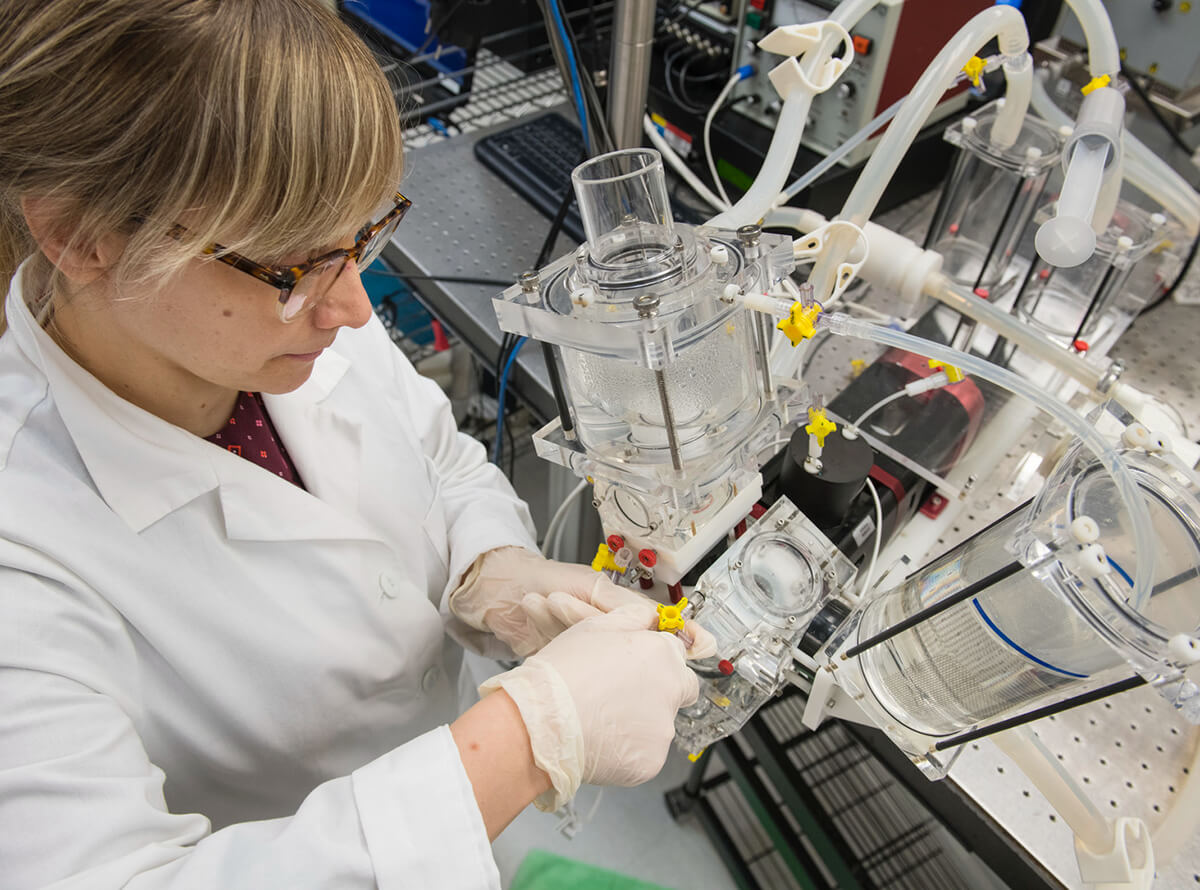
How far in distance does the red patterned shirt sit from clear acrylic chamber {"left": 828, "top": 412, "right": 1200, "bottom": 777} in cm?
73

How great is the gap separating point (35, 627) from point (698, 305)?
68 centimetres

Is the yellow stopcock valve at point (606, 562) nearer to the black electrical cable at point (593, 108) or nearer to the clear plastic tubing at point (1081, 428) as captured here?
the clear plastic tubing at point (1081, 428)

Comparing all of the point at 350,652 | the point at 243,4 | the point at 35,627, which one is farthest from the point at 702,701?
the point at 243,4

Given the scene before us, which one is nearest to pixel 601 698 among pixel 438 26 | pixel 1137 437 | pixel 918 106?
pixel 1137 437

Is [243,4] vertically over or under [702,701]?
over

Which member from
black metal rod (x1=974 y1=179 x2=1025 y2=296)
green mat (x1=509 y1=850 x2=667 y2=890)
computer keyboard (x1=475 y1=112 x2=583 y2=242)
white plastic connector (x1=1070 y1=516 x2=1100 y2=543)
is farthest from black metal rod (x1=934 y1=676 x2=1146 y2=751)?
computer keyboard (x1=475 y1=112 x2=583 y2=242)

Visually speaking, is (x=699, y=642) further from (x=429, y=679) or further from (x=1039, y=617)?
(x=429, y=679)

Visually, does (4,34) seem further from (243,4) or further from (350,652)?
(350,652)

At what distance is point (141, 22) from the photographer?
0.55m

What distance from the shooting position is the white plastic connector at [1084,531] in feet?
1.86

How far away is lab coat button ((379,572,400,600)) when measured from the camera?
97cm

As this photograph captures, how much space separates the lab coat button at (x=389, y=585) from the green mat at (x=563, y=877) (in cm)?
83

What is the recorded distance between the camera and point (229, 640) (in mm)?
840

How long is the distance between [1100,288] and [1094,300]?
0.07ft
